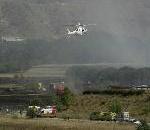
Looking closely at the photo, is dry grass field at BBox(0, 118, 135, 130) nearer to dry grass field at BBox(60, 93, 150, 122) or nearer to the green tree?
dry grass field at BBox(60, 93, 150, 122)

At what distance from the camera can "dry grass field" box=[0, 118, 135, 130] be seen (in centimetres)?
6681

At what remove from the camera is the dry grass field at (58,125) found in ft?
219

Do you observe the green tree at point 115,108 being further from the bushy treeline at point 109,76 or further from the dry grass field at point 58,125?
the bushy treeline at point 109,76

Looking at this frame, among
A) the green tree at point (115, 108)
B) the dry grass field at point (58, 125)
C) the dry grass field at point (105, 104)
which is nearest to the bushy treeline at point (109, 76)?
the dry grass field at point (105, 104)

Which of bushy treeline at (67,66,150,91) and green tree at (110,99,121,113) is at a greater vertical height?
bushy treeline at (67,66,150,91)

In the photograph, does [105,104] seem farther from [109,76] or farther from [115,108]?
[109,76]

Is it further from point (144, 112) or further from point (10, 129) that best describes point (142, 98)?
point (10, 129)

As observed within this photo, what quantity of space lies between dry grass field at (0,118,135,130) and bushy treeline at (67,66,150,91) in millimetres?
75480

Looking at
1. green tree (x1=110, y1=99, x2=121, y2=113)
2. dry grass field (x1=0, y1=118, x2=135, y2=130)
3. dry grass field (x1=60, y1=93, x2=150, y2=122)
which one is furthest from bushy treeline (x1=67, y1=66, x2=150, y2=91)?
dry grass field (x1=0, y1=118, x2=135, y2=130)

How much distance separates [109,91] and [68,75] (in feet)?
241

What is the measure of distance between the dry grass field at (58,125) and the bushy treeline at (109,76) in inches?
2972

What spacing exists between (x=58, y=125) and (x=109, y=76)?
319ft

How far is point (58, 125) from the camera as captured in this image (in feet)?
228

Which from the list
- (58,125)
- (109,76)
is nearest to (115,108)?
(58,125)
